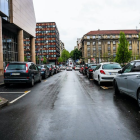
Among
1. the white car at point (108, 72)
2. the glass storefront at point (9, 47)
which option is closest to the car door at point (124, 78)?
the white car at point (108, 72)

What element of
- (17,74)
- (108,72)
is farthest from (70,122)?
(108,72)

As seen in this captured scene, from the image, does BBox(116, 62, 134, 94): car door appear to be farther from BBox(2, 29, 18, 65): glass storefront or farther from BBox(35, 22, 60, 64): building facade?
BBox(35, 22, 60, 64): building facade

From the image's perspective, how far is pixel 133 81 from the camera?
589 centimetres

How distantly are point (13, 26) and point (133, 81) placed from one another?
27758 millimetres

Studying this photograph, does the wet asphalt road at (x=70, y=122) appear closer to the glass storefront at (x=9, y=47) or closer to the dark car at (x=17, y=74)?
the dark car at (x=17, y=74)

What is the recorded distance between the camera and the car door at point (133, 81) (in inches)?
222

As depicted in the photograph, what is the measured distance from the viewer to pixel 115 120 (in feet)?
14.3

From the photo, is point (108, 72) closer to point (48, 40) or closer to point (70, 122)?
point (70, 122)

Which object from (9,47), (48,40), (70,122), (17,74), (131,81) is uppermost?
(48,40)

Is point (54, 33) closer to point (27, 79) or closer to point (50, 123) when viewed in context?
point (27, 79)

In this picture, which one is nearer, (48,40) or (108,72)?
(108,72)

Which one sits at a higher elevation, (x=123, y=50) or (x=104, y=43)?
(x=104, y=43)

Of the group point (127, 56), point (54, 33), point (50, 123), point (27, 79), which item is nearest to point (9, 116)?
point (50, 123)

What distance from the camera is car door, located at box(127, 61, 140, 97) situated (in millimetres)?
5637
